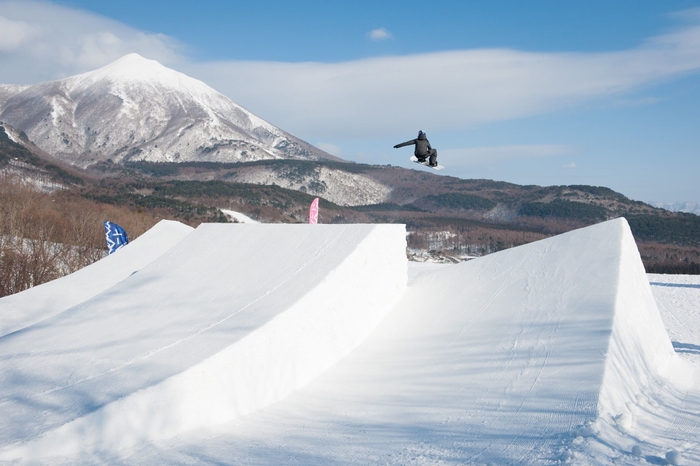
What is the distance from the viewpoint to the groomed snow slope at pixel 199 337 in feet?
17.9

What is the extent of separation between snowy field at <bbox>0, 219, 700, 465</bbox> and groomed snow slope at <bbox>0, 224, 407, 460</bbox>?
27 mm

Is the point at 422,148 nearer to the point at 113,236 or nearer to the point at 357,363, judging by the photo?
the point at 357,363

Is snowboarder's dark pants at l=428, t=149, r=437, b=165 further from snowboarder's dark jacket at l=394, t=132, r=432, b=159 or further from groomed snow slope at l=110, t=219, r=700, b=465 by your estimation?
groomed snow slope at l=110, t=219, r=700, b=465

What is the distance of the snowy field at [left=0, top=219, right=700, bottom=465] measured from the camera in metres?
5.05

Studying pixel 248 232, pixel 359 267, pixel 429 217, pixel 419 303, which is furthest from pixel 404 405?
pixel 429 217

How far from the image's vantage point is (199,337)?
6957 millimetres

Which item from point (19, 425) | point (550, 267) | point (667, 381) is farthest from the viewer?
point (550, 267)

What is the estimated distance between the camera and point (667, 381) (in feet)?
21.9

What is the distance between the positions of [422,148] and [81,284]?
984cm

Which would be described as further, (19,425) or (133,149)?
(133,149)

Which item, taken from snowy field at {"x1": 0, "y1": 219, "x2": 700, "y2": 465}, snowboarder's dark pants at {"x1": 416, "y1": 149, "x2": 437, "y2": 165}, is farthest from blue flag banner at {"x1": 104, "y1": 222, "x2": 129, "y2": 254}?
snowboarder's dark pants at {"x1": 416, "y1": 149, "x2": 437, "y2": 165}

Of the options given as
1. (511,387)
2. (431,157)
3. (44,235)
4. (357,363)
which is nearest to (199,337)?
(357,363)

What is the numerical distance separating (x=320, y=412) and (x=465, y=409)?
1761 millimetres

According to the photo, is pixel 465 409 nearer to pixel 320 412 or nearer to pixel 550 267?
pixel 320 412
